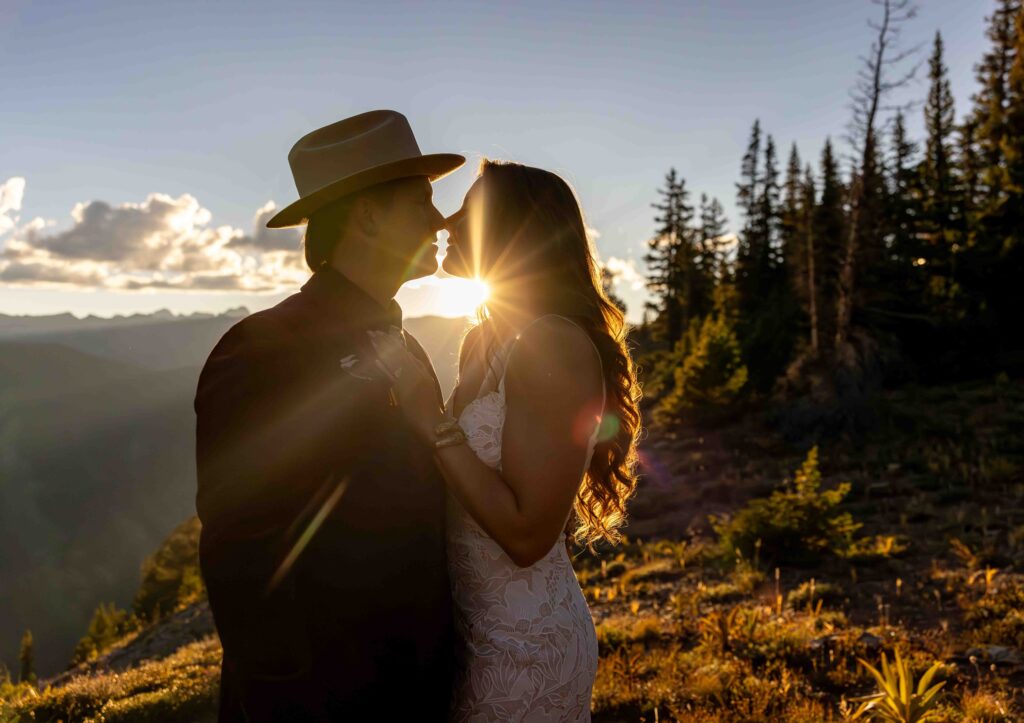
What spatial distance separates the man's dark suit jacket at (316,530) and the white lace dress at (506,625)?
0.38 ft

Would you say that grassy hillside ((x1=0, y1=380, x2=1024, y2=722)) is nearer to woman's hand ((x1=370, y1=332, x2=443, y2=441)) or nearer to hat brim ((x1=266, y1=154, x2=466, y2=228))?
woman's hand ((x1=370, y1=332, x2=443, y2=441))

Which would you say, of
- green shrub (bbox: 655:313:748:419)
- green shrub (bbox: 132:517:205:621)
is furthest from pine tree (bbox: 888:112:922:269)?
green shrub (bbox: 132:517:205:621)

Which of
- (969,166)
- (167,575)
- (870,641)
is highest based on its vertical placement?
(969,166)

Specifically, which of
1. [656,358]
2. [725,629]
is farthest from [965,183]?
[725,629]

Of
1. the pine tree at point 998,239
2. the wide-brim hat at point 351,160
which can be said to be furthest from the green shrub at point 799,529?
the pine tree at point 998,239

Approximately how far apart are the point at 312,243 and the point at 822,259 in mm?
33000

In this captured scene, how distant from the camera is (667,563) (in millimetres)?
13133

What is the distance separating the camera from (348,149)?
2.48 m

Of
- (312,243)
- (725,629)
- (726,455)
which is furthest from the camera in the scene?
(726,455)

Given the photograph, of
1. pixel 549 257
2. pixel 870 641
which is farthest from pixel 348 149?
pixel 870 641

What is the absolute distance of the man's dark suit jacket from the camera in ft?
6.21

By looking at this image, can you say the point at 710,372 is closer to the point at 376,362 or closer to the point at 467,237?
the point at 467,237

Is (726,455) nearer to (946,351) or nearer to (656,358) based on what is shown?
(946,351)

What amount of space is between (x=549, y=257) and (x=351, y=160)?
2.53 ft
